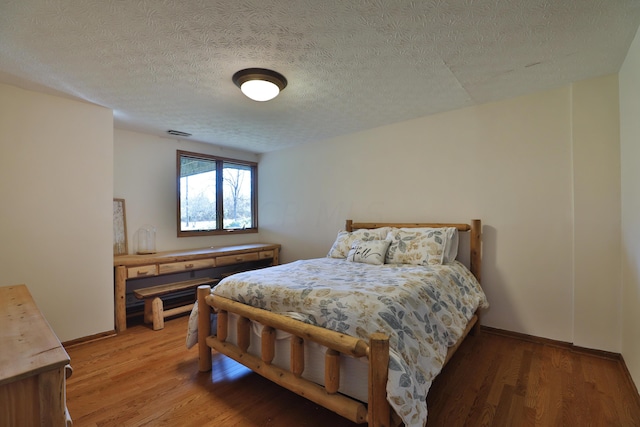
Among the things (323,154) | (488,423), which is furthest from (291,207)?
(488,423)

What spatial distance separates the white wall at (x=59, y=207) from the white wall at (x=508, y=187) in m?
2.73

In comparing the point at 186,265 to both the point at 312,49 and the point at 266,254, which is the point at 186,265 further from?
the point at 312,49

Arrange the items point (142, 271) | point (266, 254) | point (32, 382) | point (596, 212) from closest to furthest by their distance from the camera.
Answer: point (32, 382), point (596, 212), point (142, 271), point (266, 254)

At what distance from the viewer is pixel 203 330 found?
2137 millimetres

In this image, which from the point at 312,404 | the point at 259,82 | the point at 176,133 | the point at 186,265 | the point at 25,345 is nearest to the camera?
the point at 25,345

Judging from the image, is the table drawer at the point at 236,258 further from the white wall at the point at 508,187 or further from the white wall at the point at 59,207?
the white wall at the point at 508,187

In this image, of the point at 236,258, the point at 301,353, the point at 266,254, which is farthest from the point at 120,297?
the point at 301,353

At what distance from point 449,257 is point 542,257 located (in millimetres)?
747

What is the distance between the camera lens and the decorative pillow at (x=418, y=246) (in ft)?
8.45

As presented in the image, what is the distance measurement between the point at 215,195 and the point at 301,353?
3.28 m

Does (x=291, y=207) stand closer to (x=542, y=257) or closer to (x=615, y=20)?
(x=542, y=257)

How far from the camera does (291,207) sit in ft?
14.5

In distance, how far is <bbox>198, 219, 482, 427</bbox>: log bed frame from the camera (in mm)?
1260

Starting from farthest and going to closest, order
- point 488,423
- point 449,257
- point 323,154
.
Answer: point 323,154 < point 449,257 < point 488,423
